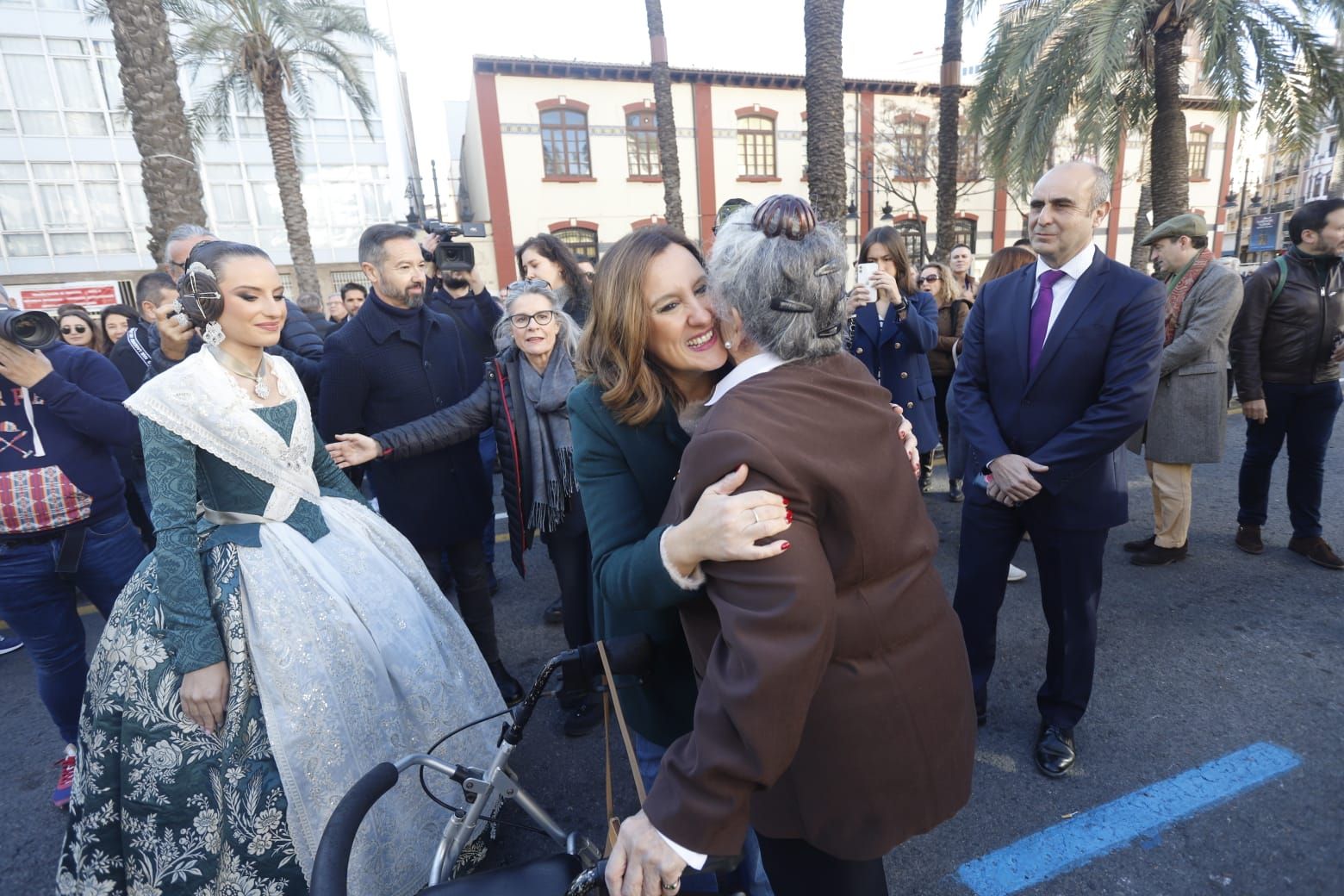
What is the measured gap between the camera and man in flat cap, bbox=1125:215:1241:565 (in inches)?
161

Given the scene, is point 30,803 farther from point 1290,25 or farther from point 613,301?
point 1290,25

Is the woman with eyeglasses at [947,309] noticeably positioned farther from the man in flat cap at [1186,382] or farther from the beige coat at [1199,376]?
the beige coat at [1199,376]

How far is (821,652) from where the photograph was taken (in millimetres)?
1105

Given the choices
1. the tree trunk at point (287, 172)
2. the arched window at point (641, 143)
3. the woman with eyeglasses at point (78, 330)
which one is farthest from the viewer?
the arched window at point (641, 143)

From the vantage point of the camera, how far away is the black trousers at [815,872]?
4.49ft

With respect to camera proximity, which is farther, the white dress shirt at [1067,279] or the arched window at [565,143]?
the arched window at [565,143]

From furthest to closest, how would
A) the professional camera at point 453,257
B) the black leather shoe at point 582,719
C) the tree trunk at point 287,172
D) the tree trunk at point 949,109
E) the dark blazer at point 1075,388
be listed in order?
the tree trunk at point 287,172 → the tree trunk at point 949,109 → the professional camera at point 453,257 → the black leather shoe at point 582,719 → the dark blazer at point 1075,388

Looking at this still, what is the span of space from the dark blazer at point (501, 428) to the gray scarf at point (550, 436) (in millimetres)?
34

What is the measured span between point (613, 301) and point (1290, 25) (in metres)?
13.0

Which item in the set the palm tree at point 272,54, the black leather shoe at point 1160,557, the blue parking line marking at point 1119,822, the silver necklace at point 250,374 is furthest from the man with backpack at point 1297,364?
the palm tree at point 272,54

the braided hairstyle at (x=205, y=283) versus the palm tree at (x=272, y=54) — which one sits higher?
the palm tree at (x=272, y=54)

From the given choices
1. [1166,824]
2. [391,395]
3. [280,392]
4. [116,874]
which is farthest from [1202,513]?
[116,874]

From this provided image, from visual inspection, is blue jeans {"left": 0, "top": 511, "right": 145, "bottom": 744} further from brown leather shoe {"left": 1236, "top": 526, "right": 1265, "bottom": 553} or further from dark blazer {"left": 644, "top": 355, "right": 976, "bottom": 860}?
brown leather shoe {"left": 1236, "top": 526, "right": 1265, "bottom": 553}

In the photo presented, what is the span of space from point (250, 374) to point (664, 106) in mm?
13028
